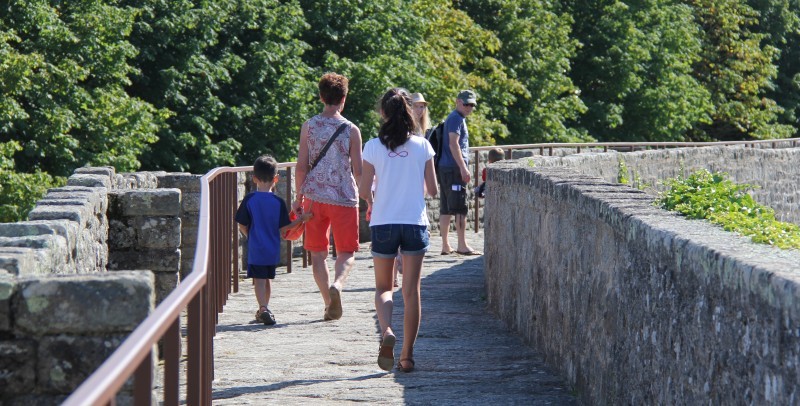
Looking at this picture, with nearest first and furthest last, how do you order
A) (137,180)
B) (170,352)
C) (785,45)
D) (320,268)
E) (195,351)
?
1. (170,352)
2. (195,351)
3. (320,268)
4. (137,180)
5. (785,45)

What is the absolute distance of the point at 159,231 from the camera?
8609mm

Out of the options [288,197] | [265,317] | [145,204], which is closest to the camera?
[145,204]

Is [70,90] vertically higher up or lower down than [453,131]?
higher up

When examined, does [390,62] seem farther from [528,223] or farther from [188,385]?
[188,385]

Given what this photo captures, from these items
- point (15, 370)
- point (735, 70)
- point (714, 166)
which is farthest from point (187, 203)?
point (735, 70)

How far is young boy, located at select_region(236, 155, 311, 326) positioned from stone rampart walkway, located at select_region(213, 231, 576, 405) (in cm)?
26

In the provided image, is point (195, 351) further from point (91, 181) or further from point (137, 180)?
point (137, 180)

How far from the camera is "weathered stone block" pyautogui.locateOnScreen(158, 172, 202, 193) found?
1144cm

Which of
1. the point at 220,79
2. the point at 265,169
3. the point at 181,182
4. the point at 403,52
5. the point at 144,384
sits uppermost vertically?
the point at 403,52

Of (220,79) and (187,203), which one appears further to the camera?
(220,79)

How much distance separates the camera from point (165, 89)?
3120cm

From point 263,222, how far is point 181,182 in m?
2.18

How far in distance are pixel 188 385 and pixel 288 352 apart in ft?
12.0

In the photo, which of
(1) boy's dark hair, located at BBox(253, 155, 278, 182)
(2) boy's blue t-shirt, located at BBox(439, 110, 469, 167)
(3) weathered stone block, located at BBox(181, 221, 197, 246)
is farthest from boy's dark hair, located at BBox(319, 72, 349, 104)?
(2) boy's blue t-shirt, located at BBox(439, 110, 469, 167)
